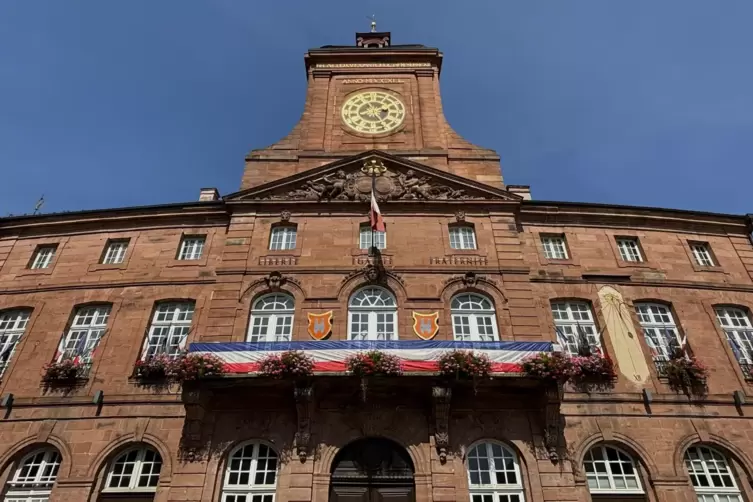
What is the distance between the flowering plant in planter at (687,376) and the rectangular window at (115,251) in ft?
59.5

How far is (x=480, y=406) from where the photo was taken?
1464 centimetres

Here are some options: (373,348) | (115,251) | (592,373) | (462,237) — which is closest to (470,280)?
(462,237)

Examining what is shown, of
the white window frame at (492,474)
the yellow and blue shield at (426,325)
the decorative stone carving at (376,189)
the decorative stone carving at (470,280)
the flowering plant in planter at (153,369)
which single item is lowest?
the white window frame at (492,474)

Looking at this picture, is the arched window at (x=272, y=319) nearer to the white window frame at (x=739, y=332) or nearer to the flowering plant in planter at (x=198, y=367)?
the flowering plant in planter at (x=198, y=367)

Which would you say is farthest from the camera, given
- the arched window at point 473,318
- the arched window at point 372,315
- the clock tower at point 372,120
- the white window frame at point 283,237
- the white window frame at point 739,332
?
the clock tower at point 372,120

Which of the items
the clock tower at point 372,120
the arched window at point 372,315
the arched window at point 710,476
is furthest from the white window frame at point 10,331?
the arched window at point 710,476

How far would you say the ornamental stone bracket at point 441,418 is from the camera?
546 inches

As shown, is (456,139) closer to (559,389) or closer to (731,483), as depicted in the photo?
(559,389)

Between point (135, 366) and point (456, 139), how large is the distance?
46.8 ft

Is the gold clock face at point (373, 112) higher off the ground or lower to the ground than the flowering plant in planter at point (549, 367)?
higher

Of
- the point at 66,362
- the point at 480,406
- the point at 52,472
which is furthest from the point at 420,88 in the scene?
the point at 52,472

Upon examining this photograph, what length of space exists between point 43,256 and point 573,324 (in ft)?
61.1

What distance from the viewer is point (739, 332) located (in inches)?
690

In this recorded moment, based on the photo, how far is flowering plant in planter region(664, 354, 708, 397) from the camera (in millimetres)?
15672
